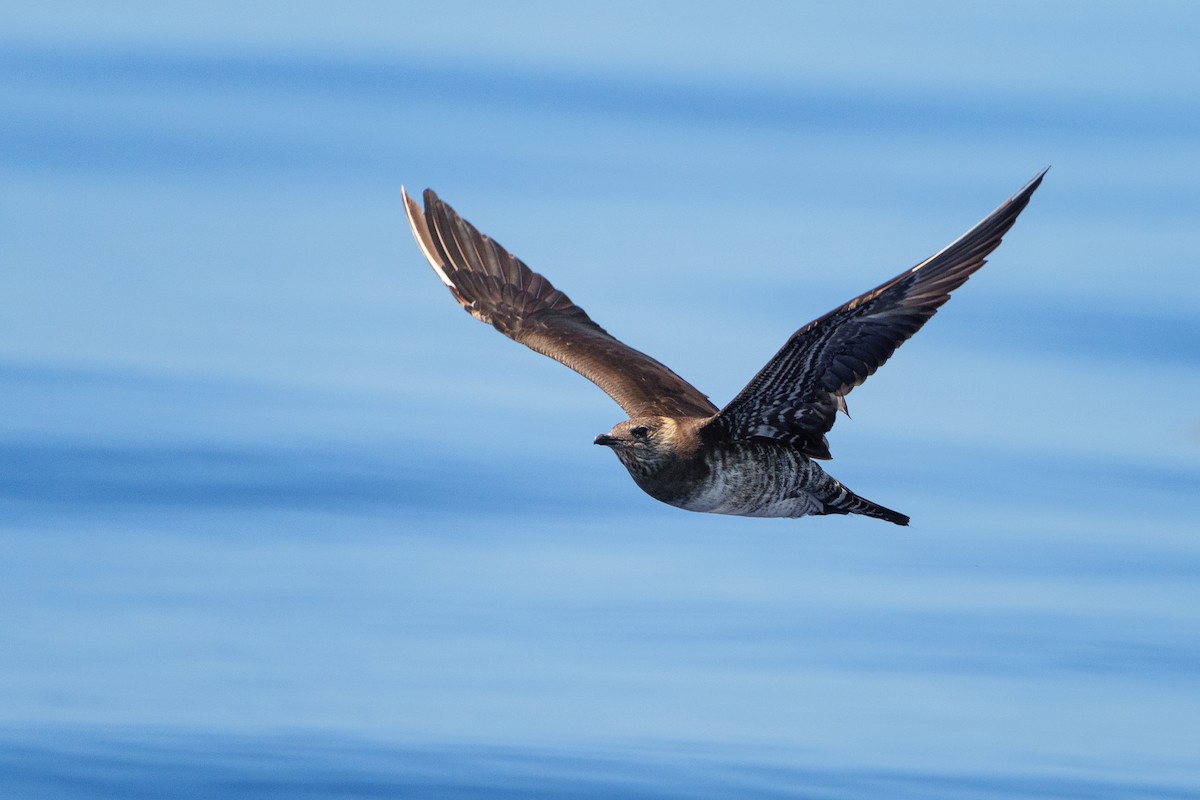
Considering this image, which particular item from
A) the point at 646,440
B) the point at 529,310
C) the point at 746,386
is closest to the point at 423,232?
the point at 529,310

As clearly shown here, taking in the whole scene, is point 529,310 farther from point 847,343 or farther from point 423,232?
point 847,343

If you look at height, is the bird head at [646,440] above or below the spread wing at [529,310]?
below

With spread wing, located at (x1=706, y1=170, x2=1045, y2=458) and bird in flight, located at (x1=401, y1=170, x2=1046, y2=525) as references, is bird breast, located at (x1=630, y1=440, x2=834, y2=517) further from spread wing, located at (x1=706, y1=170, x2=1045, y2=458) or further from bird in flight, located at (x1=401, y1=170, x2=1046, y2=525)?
spread wing, located at (x1=706, y1=170, x2=1045, y2=458)

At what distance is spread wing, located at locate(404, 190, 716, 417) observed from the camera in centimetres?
1557

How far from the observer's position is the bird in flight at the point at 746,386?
1249 cm

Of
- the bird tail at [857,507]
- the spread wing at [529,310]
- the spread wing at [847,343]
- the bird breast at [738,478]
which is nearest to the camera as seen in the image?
the spread wing at [847,343]

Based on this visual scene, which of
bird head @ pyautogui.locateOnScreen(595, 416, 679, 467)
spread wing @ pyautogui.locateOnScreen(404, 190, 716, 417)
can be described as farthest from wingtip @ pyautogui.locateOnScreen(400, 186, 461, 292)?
bird head @ pyautogui.locateOnScreen(595, 416, 679, 467)

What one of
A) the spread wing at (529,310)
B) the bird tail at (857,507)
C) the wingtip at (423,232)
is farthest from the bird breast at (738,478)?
the wingtip at (423,232)

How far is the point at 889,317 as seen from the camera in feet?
41.3

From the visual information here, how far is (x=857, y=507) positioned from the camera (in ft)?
47.8

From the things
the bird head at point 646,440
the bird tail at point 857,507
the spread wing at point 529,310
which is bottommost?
the bird tail at point 857,507

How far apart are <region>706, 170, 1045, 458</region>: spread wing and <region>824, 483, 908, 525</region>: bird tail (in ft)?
2.62

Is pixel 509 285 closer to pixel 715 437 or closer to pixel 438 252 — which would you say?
pixel 438 252

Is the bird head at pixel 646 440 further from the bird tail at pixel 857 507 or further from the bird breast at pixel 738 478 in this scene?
the bird tail at pixel 857 507
